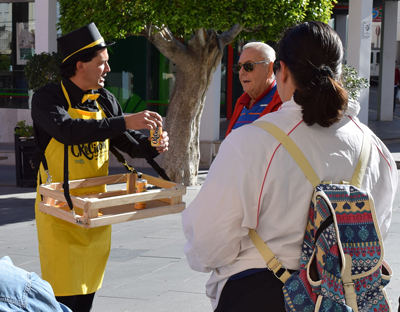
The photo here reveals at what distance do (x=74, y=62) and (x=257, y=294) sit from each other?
5.98ft

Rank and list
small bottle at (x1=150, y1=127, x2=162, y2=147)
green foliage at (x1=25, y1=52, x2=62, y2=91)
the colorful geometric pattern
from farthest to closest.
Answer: green foliage at (x1=25, y1=52, x2=62, y2=91), small bottle at (x1=150, y1=127, x2=162, y2=147), the colorful geometric pattern

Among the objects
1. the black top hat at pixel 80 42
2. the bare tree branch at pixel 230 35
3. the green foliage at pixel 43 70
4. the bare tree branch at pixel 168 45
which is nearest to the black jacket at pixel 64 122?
the black top hat at pixel 80 42

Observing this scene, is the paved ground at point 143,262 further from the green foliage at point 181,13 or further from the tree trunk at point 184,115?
the green foliage at point 181,13

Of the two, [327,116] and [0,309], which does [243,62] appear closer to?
[327,116]

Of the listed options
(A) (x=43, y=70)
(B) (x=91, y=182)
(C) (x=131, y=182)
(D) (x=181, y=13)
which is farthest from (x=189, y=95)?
(B) (x=91, y=182)

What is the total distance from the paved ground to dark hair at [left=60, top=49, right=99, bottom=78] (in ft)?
6.32

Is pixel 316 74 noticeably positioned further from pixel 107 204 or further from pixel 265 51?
pixel 265 51

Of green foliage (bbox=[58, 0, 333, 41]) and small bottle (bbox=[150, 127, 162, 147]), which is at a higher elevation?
green foliage (bbox=[58, 0, 333, 41])

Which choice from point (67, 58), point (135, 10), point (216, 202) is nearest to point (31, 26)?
point (135, 10)

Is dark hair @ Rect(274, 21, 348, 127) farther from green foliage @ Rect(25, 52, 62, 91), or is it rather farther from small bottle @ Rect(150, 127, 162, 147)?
green foliage @ Rect(25, 52, 62, 91)

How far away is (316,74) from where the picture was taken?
198 cm

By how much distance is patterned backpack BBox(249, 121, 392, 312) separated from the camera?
6.25 feet

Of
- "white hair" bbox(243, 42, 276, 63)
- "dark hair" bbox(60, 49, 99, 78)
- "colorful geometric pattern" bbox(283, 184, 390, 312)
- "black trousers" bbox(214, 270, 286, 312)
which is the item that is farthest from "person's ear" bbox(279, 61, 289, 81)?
"white hair" bbox(243, 42, 276, 63)

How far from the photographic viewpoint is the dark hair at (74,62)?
3.26 m
